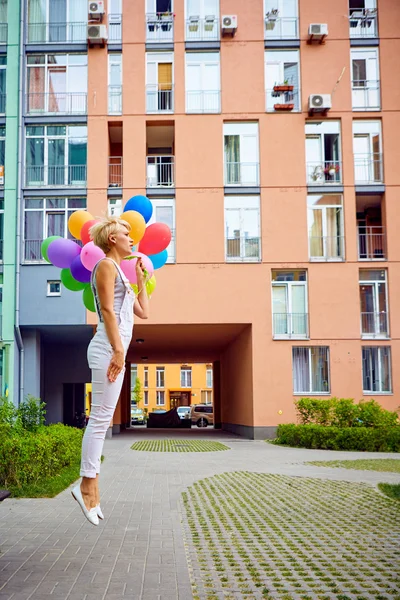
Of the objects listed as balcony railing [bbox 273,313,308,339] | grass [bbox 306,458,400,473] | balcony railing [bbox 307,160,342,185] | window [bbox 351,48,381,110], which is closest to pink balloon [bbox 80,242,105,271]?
grass [bbox 306,458,400,473]

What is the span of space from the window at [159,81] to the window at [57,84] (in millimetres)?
2472

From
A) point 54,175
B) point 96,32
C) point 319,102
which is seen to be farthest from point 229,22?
point 54,175

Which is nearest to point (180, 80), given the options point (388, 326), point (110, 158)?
point (110, 158)

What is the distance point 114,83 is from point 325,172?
884cm

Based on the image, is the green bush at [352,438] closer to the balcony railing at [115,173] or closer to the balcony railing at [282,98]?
the balcony railing at [115,173]

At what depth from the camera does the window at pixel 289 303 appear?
2525cm

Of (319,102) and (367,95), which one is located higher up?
(367,95)

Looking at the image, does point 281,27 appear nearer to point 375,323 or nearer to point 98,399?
point 375,323

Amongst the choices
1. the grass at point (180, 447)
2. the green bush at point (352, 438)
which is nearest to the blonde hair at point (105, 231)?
the grass at point (180, 447)

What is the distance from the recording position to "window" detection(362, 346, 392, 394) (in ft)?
81.4

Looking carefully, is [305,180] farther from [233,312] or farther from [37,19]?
[37,19]

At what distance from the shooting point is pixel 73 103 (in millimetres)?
26328

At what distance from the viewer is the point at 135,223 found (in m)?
6.26

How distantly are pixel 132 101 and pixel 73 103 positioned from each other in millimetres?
2322
